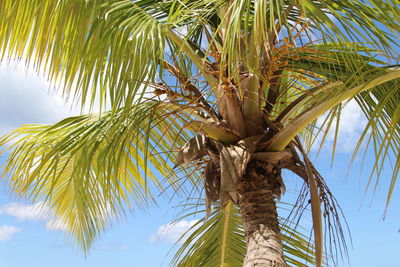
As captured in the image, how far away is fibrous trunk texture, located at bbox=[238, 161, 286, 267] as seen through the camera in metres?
3.15

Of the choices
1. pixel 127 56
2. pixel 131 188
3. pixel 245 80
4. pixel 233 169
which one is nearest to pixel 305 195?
pixel 233 169

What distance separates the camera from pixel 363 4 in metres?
2.91

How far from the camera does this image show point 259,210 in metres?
3.28

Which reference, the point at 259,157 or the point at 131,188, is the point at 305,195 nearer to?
the point at 259,157

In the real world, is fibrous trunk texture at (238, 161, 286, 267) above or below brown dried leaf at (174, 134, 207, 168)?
below

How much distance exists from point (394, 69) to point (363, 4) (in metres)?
0.67

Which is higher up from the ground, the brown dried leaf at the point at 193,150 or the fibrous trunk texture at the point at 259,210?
the brown dried leaf at the point at 193,150

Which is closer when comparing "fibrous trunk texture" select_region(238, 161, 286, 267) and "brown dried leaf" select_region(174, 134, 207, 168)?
"fibrous trunk texture" select_region(238, 161, 286, 267)

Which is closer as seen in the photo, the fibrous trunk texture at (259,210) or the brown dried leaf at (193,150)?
the fibrous trunk texture at (259,210)

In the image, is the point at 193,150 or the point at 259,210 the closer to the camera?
the point at 259,210

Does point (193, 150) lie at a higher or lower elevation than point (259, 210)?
higher

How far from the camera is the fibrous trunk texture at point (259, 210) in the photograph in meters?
3.15

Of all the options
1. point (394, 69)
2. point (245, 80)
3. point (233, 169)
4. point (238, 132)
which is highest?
point (394, 69)

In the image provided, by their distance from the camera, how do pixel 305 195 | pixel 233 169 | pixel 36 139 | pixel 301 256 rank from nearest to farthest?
pixel 233 169 < pixel 305 195 < pixel 36 139 < pixel 301 256
